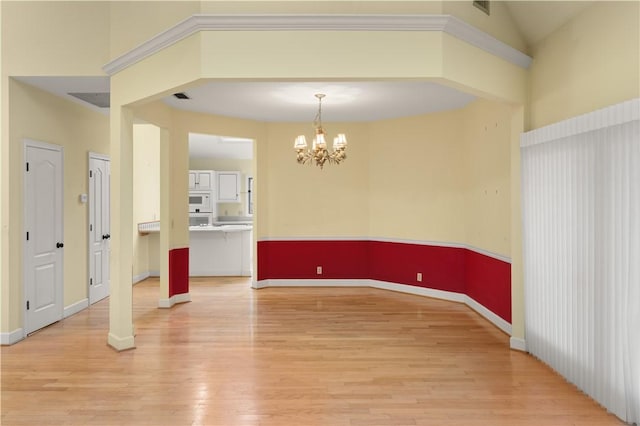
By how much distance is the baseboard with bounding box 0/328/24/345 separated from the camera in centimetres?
419

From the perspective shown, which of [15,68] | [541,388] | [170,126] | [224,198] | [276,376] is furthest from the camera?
[224,198]

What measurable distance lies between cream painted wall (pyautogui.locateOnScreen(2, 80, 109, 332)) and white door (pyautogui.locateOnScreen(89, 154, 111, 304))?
4.5 inches

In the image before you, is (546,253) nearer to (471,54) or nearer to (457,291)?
(471,54)

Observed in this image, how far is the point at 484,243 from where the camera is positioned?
16.9ft

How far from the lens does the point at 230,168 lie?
10.9m

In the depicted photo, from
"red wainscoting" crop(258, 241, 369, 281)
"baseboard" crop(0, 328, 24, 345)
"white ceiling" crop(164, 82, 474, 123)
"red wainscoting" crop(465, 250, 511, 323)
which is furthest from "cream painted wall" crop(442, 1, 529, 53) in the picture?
"baseboard" crop(0, 328, 24, 345)

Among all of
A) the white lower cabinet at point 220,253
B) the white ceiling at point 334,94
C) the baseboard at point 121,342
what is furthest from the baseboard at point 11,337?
the white lower cabinet at point 220,253

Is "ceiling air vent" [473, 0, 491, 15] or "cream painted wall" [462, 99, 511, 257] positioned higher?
"ceiling air vent" [473, 0, 491, 15]

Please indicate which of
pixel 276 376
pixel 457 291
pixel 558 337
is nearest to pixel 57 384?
pixel 276 376

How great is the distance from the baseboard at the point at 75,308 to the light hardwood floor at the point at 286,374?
97 millimetres

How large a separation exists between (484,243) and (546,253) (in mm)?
1610

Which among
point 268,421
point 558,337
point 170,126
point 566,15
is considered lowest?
point 268,421

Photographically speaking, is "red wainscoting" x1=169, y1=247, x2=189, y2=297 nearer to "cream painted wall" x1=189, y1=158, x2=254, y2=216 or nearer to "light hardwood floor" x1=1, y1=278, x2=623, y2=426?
"light hardwood floor" x1=1, y1=278, x2=623, y2=426

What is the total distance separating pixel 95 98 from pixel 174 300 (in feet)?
9.46
